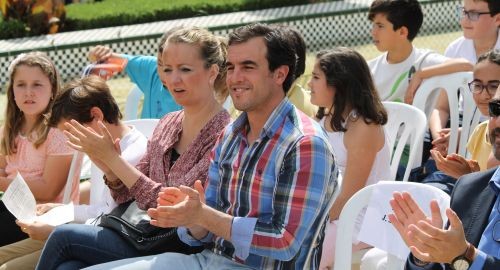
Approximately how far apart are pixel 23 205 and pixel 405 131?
80.5 inches

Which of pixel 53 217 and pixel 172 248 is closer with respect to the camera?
pixel 172 248

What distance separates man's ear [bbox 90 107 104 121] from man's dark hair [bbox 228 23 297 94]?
1125 millimetres

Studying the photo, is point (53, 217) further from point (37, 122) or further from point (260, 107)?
point (260, 107)

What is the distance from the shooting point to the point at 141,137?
15.0 ft

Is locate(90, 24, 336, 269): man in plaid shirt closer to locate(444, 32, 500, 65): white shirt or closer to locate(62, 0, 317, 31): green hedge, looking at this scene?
locate(444, 32, 500, 65): white shirt

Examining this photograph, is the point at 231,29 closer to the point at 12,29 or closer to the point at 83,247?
the point at 12,29

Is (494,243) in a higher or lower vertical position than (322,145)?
lower

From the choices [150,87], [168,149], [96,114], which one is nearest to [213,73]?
[168,149]

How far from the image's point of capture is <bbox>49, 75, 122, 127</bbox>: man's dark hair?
453cm

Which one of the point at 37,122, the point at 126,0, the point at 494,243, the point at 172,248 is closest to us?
the point at 494,243

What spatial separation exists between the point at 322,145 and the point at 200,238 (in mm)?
626

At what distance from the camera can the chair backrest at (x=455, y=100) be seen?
5.48 meters

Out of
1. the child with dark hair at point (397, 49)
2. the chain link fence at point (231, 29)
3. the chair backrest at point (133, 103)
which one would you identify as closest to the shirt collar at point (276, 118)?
the child with dark hair at point (397, 49)

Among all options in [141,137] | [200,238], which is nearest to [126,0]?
[141,137]
